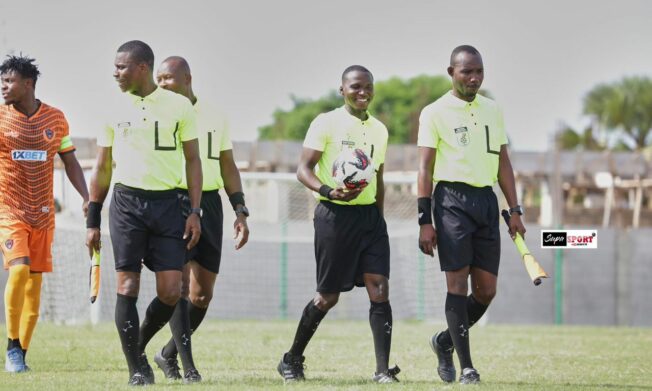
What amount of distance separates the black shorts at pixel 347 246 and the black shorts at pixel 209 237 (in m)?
0.90

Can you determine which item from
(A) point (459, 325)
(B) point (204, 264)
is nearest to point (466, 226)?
(A) point (459, 325)

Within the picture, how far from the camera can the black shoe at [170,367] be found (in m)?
9.44

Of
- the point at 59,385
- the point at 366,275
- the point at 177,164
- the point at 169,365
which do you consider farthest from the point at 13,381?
the point at 366,275

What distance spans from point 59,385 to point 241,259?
58.1ft

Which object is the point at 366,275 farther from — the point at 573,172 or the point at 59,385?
the point at 573,172

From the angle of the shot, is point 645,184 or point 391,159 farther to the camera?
point 645,184

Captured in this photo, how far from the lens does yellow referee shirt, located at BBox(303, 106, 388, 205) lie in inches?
360

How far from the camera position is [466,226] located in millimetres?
8898

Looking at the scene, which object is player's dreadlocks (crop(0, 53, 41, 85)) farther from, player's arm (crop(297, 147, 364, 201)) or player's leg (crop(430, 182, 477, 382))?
player's leg (crop(430, 182, 477, 382))

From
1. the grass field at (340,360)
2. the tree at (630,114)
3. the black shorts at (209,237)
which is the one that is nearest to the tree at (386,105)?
the tree at (630,114)

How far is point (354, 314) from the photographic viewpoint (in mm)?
26797

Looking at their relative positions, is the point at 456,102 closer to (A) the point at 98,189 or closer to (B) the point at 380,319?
(B) the point at 380,319

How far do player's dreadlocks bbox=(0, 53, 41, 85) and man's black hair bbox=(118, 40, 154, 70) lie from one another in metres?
2.37

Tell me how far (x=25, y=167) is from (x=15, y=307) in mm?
1233
